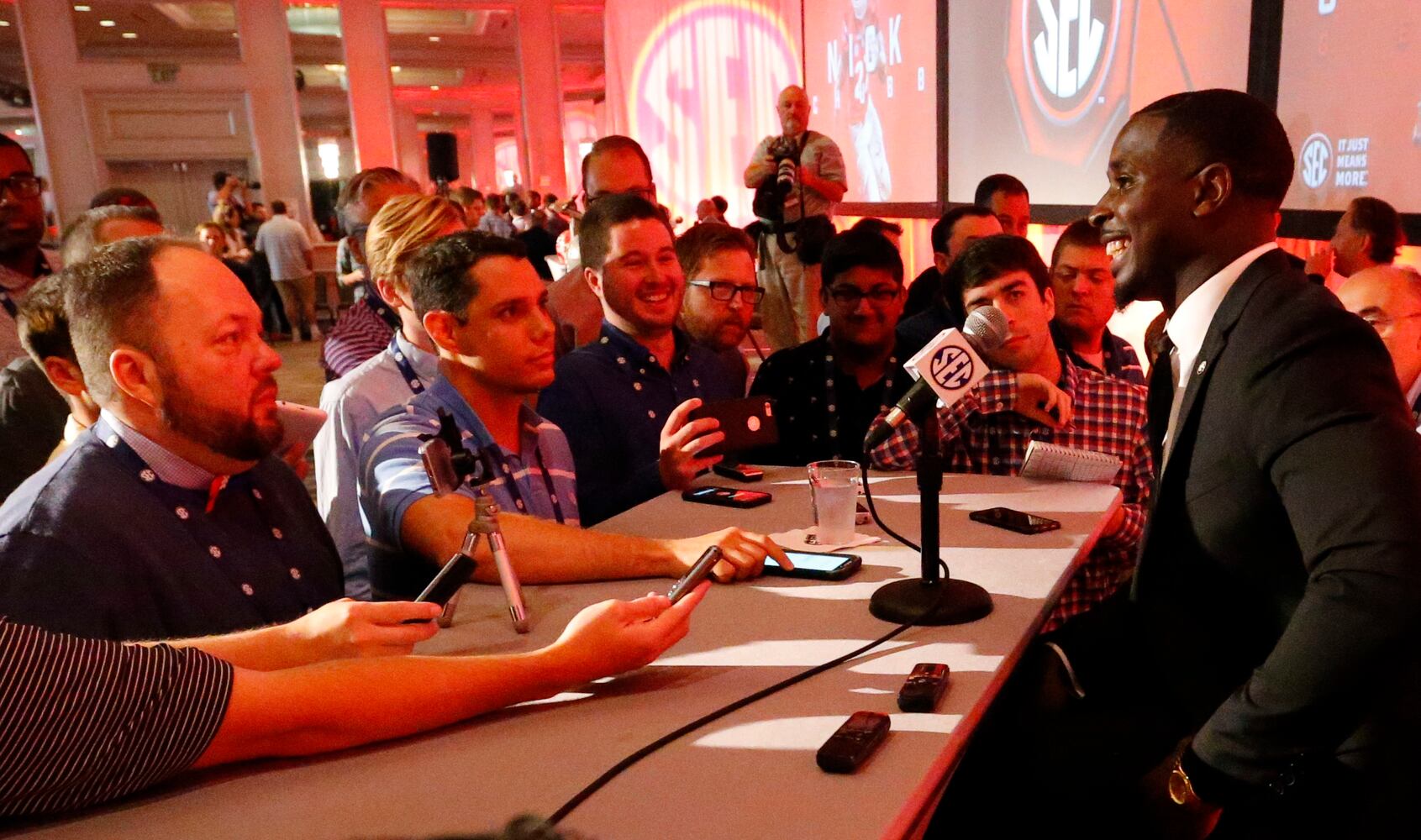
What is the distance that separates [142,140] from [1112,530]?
1414 cm

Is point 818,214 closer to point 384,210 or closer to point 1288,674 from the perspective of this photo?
point 384,210

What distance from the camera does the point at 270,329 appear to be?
436 inches

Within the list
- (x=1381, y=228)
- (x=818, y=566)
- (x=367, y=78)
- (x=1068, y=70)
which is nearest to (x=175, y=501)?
(x=818, y=566)

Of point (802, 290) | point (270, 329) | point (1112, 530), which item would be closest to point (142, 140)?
point (270, 329)

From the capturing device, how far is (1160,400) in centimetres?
169

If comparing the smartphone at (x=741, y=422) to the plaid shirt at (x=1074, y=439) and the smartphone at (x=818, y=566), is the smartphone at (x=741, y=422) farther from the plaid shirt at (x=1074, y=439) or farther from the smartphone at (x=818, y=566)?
the smartphone at (x=818, y=566)

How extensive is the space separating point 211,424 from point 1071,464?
1727 mm

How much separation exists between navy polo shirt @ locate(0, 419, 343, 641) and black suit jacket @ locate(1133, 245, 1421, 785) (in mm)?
1431

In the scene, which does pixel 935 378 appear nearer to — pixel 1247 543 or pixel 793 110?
pixel 1247 543

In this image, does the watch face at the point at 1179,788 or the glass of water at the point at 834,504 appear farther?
the glass of water at the point at 834,504

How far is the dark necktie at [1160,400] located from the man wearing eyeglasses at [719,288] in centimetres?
152

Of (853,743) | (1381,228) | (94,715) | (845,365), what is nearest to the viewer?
(94,715)

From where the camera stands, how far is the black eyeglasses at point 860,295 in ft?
8.43

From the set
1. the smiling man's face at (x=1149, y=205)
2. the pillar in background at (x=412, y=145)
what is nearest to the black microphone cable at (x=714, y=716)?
the smiling man's face at (x=1149, y=205)
